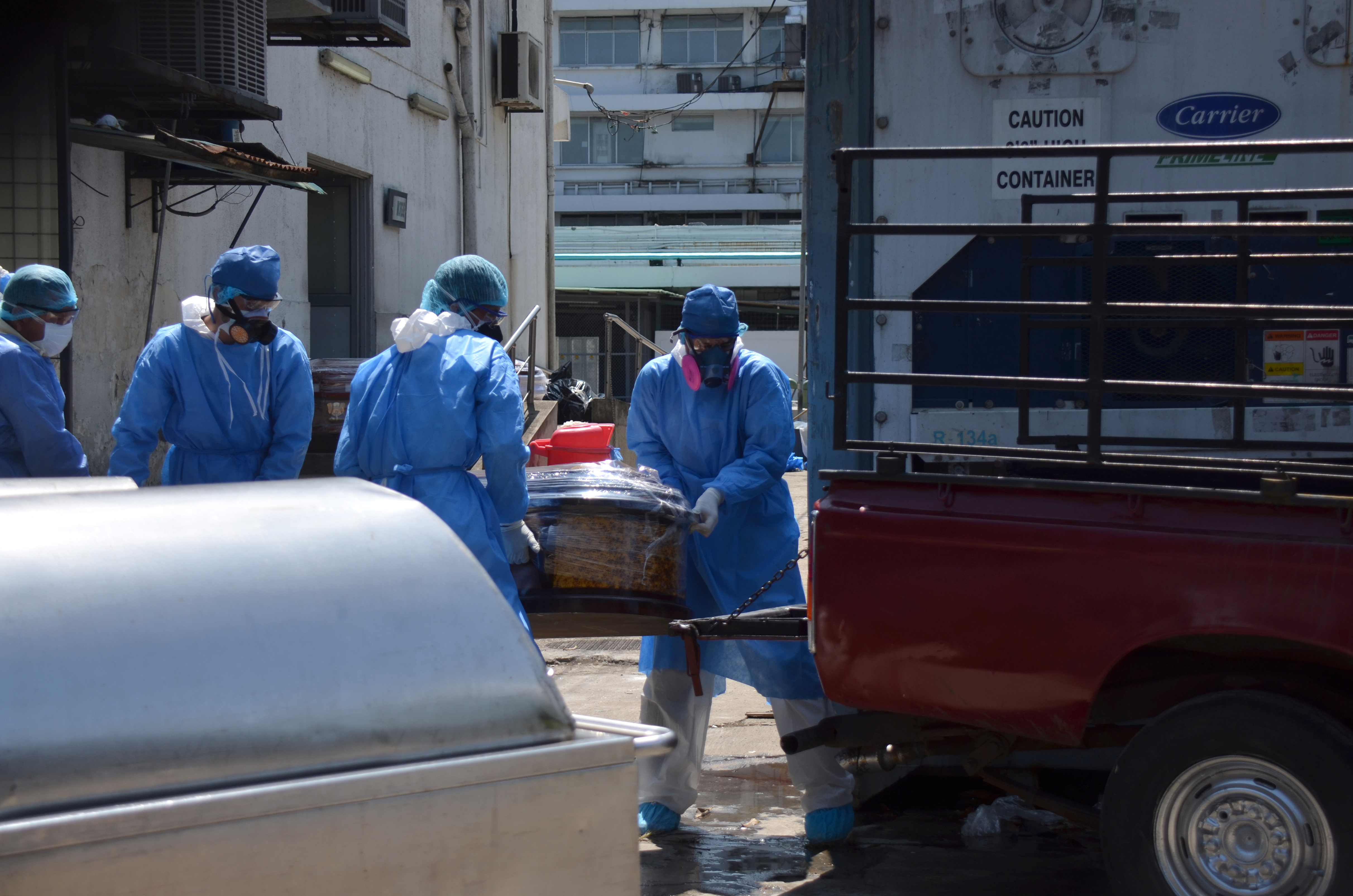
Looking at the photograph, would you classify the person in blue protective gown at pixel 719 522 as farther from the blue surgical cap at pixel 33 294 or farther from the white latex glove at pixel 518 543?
the blue surgical cap at pixel 33 294

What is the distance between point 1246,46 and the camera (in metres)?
4.00

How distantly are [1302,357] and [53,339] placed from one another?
13.9 ft

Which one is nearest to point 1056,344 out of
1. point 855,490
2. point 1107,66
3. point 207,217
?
point 1107,66

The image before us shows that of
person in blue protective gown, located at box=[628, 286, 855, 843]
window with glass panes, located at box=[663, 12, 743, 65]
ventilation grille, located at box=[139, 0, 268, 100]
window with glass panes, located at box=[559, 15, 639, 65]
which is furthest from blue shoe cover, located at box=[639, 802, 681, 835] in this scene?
window with glass panes, located at box=[559, 15, 639, 65]

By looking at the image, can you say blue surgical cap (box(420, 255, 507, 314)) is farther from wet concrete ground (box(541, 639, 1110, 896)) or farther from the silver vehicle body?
the silver vehicle body

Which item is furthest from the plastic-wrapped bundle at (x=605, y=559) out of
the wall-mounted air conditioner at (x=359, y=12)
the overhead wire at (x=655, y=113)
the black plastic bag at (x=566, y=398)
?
the overhead wire at (x=655, y=113)

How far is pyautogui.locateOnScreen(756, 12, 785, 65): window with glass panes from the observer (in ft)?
127

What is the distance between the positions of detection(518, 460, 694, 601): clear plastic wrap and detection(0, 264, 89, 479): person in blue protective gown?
5.26 ft

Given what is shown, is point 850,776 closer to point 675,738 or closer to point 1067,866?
point 1067,866

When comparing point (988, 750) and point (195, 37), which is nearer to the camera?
point (988, 750)

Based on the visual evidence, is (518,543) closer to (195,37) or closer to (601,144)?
(195,37)

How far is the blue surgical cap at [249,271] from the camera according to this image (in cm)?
444

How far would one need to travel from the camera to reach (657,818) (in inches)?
165

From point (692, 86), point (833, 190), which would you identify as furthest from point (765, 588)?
point (692, 86)
